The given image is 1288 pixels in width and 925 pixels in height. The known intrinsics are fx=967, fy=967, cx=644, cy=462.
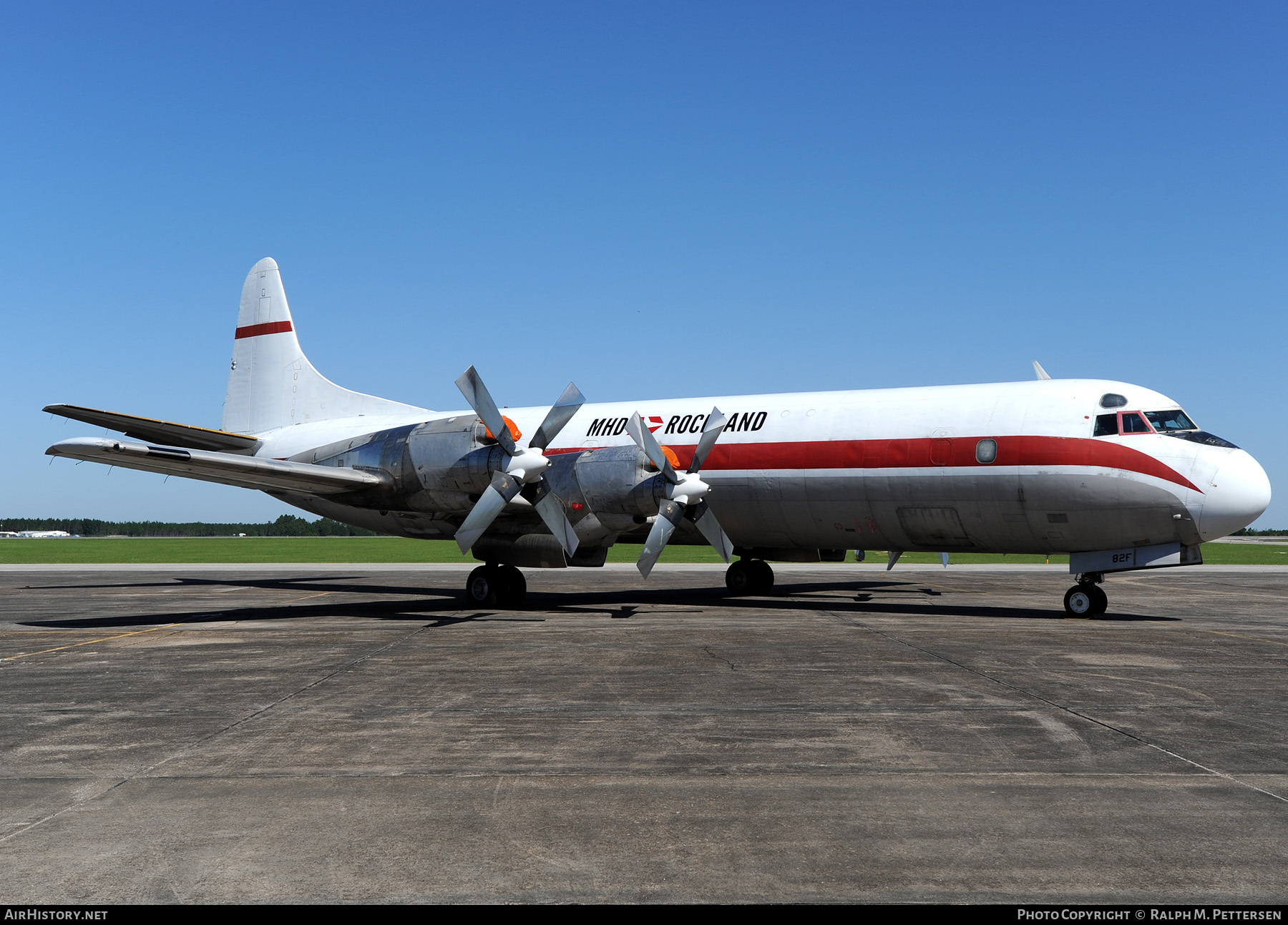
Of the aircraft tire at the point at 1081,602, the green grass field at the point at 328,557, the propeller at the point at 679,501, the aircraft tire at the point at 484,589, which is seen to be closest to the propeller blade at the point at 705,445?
the propeller at the point at 679,501

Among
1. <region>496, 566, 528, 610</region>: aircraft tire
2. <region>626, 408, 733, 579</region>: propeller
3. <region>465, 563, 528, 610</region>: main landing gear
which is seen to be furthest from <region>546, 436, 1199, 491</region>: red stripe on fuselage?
<region>465, 563, 528, 610</region>: main landing gear

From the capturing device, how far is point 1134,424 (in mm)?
19906

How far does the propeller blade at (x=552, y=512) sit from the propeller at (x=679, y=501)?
1638 millimetres

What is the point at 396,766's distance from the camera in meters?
8.00

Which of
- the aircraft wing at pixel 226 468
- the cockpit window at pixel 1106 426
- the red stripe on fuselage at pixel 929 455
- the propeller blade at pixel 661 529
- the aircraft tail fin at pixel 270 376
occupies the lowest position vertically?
the propeller blade at pixel 661 529

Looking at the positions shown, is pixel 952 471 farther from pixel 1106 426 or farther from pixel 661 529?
pixel 661 529

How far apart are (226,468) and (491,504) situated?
19.3ft

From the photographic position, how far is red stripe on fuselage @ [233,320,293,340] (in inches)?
1238

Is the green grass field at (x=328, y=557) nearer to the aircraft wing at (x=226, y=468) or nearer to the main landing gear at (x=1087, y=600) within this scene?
the main landing gear at (x=1087, y=600)

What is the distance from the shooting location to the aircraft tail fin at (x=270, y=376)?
30391mm

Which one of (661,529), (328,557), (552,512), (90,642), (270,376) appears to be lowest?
(328,557)

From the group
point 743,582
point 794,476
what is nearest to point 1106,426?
point 794,476
